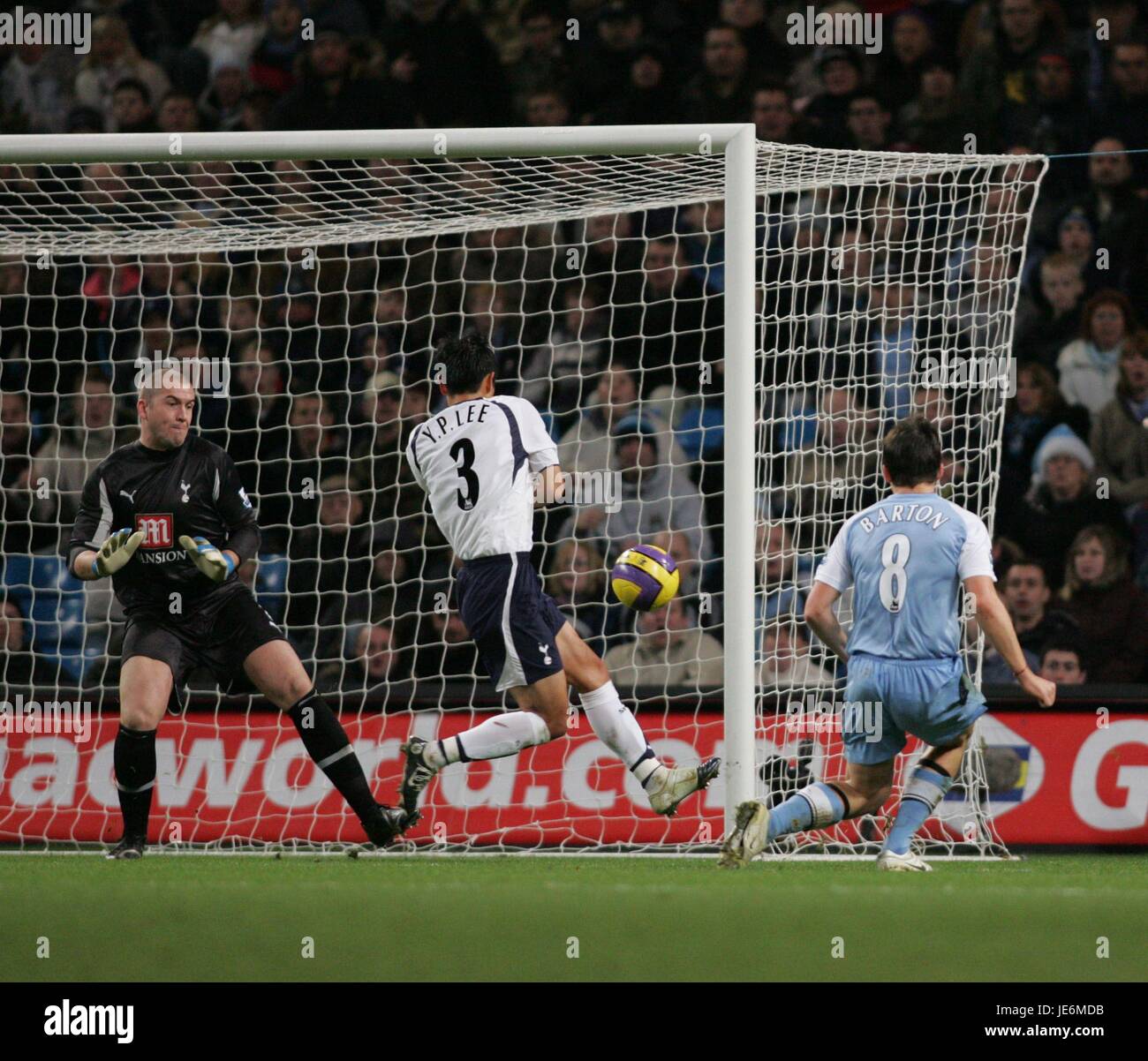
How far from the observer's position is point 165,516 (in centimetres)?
619

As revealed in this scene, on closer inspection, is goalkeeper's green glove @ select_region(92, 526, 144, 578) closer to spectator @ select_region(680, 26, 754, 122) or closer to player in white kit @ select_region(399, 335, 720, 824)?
player in white kit @ select_region(399, 335, 720, 824)

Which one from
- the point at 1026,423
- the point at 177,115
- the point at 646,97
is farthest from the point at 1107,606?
the point at 177,115

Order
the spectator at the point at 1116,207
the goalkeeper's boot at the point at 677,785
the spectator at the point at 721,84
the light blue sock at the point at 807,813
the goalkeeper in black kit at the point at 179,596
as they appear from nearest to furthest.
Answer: the light blue sock at the point at 807,813
the goalkeeper's boot at the point at 677,785
the goalkeeper in black kit at the point at 179,596
the spectator at the point at 1116,207
the spectator at the point at 721,84

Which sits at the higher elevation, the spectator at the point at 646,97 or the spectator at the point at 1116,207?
the spectator at the point at 646,97

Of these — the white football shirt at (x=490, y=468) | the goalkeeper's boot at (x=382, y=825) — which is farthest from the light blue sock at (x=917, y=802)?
the goalkeeper's boot at (x=382, y=825)

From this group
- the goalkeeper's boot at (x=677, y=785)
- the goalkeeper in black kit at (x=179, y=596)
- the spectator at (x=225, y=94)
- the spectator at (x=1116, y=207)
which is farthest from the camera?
the spectator at (x=225, y=94)

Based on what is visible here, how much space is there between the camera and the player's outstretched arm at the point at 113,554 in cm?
593

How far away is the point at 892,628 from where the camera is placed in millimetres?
5484

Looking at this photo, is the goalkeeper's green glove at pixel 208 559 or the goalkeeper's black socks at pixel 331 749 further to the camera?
the goalkeeper's black socks at pixel 331 749

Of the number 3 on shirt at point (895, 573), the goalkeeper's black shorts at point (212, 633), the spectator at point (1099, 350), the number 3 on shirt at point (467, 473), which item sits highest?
the spectator at point (1099, 350)

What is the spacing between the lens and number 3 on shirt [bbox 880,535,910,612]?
5.46m

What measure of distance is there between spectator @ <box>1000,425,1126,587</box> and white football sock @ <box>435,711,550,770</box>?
147 inches

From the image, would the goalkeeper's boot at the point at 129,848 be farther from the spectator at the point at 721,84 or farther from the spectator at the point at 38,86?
the spectator at the point at 38,86

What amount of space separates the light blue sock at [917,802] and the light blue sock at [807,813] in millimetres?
201
